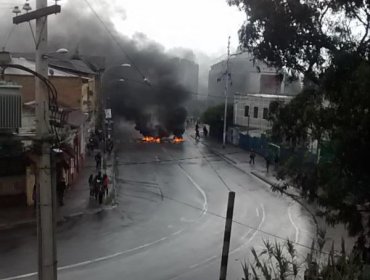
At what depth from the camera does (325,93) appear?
389 inches

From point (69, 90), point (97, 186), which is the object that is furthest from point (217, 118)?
point (97, 186)

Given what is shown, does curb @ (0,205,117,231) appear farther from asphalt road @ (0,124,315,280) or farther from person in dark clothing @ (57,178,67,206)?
person in dark clothing @ (57,178,67,206)

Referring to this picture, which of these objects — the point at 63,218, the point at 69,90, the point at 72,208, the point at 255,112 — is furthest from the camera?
the point at 255,112

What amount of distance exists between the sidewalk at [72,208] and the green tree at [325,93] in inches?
413

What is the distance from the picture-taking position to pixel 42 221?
709cm

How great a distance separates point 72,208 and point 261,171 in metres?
15.6

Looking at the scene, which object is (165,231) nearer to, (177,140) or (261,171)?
(261,171)

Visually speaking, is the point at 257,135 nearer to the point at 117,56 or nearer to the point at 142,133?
the point at 142,133

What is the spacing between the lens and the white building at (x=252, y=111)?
47562 mm

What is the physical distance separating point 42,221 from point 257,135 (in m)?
39.8

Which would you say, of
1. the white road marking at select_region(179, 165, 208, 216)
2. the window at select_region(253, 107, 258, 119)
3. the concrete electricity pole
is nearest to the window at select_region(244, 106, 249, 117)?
the window at select_region(253, 107, 258, 119)

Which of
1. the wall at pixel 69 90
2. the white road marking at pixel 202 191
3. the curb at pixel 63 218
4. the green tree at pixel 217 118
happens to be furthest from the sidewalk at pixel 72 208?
the green tree at pixel 217 118

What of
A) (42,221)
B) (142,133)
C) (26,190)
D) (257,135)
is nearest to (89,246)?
(26,190)

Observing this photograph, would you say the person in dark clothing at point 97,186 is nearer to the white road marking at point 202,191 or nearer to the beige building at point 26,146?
the beige building at point 26,146
